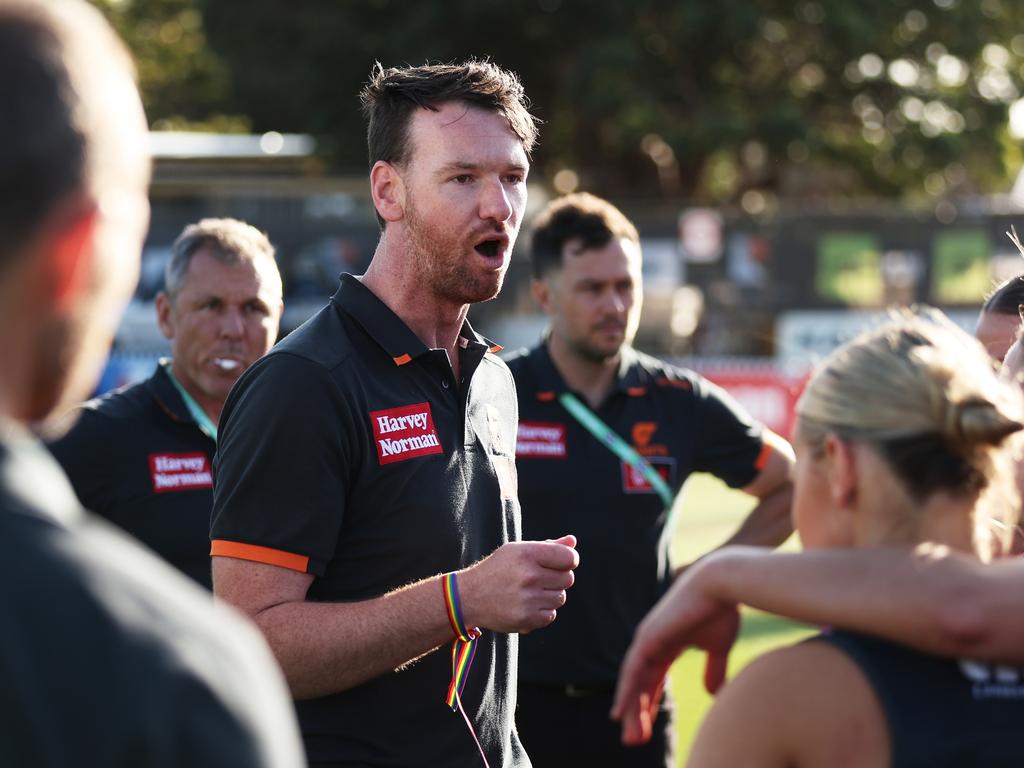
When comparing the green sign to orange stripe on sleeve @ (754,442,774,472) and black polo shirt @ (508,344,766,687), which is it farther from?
orange stripe on sleeve @ (754,442,774,472)

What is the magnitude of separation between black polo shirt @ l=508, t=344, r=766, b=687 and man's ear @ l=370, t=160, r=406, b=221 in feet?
6.75

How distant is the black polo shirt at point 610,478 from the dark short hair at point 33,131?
12.8 ft

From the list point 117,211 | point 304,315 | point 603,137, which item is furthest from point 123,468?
point 603,137

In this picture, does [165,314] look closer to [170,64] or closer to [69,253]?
[69,253]

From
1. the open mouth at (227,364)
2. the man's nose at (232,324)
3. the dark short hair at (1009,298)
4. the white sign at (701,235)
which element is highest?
the white sign at (701,235)

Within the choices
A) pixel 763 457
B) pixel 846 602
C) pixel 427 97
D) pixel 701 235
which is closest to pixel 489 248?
pixel 427 97

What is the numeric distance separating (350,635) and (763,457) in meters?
3.02

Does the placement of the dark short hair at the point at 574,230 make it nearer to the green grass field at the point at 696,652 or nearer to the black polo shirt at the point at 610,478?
the black polo shirt at the point at 610,478

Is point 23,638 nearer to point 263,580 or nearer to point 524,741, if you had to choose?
point 263,580

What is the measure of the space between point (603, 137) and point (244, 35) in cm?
892


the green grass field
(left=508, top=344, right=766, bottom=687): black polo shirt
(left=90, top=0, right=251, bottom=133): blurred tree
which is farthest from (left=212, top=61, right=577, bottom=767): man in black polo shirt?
(left=90, top=0, right=251, bottom=133): blurred tree

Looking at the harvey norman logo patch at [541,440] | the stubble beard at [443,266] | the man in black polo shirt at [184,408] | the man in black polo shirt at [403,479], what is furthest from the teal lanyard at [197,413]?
the stubble beard at [443,266]

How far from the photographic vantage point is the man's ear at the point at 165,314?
5.15 metres

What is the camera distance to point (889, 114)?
31.7m
